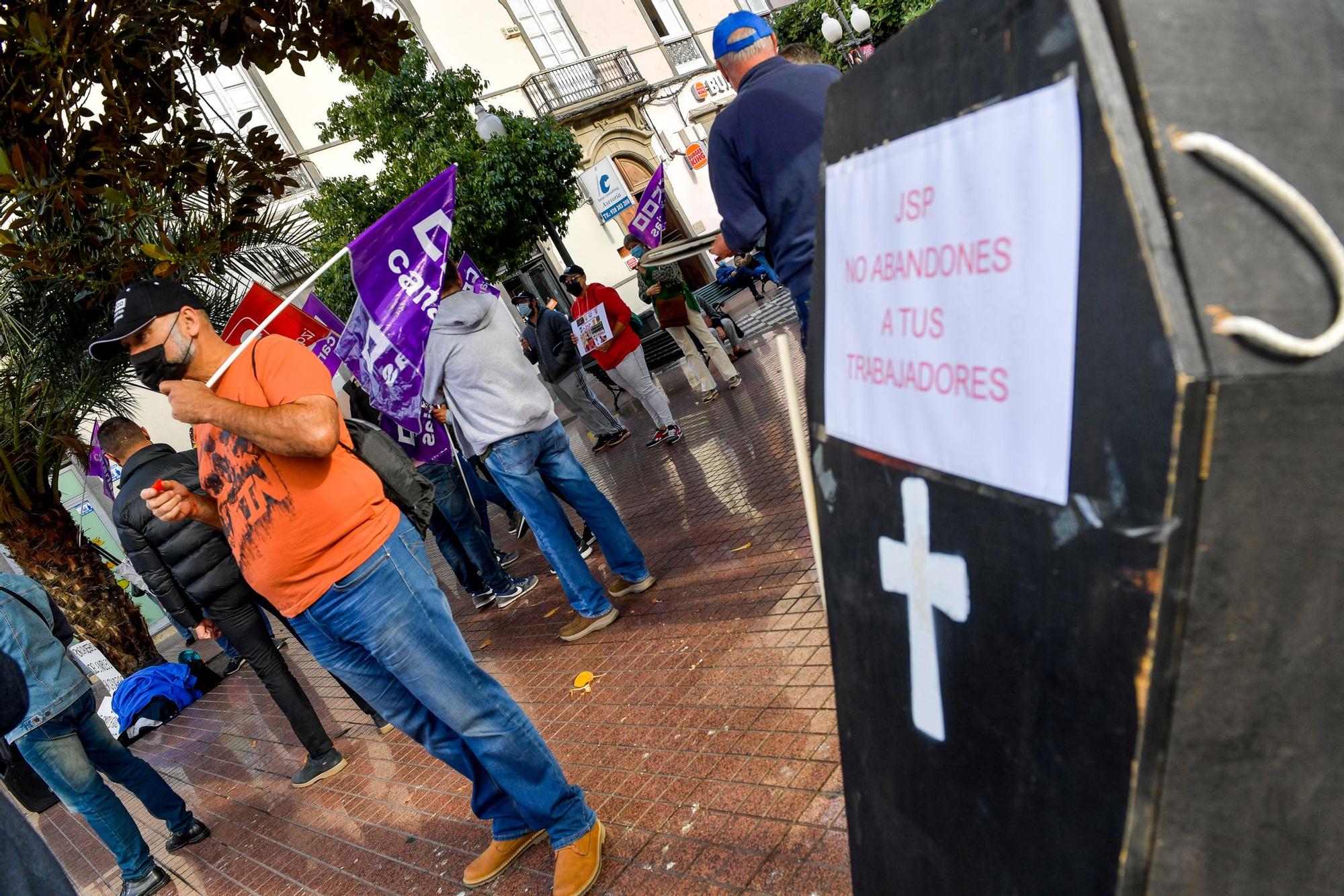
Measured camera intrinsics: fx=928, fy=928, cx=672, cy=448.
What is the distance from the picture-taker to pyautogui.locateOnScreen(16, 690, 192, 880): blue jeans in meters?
4.18

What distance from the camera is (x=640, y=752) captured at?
3486mm

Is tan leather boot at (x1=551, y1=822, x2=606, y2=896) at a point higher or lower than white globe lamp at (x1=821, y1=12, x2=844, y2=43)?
lower

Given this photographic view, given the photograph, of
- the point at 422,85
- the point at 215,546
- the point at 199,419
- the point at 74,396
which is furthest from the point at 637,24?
the point at 199,419

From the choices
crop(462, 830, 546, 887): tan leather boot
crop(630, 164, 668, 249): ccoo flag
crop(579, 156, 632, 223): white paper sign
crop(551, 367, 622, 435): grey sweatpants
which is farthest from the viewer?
crop(579, 156, 632, 223): white paper sign

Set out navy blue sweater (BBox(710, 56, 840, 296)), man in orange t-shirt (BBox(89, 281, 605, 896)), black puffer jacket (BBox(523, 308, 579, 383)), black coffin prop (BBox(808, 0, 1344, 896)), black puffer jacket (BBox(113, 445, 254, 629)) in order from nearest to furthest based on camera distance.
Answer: black coffin prop (BBox(808, 0, 1344, 896)) → man in orange t-shirt (BBox(89, 281, 605, 896)) → navy blue sweater (BBox(710, 56, 840, 296)) → black puffer jacket (BBox(113, 445, 254, 629)) → black puffer jacket (BBox(523, 308, 579, 383))

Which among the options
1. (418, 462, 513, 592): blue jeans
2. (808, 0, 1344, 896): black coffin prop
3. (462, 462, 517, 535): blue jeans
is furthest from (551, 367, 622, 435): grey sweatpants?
(808, 0, 1344, 896): black coffin prop

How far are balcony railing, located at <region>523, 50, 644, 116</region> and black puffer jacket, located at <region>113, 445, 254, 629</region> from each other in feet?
74.2

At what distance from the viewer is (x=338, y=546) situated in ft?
8.71

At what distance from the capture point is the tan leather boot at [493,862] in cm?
307

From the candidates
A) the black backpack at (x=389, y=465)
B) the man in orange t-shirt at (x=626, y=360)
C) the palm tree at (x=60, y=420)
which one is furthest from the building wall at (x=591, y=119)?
the black backpack at (x=389, y=465)

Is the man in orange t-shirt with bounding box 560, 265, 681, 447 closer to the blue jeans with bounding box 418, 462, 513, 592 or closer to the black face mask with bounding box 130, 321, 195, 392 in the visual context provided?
the blue jeans with bounding box 418, 462, 513, 592

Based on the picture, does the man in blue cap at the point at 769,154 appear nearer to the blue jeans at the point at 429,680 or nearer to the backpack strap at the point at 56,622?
the blue jeans at the point at 429,680

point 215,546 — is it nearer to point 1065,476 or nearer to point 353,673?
point 353,673

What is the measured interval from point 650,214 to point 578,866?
8446 millimetres
